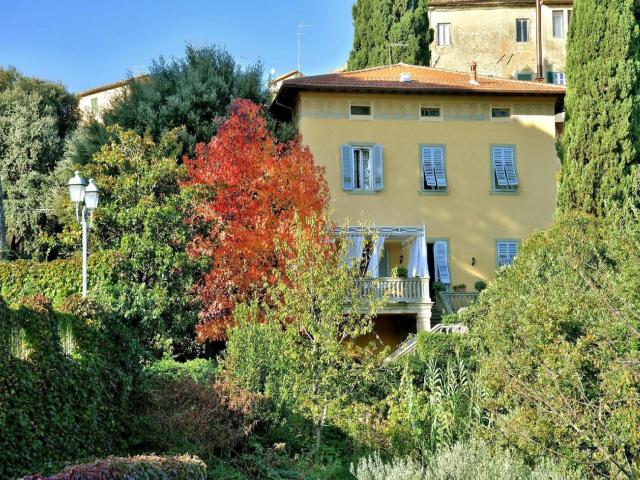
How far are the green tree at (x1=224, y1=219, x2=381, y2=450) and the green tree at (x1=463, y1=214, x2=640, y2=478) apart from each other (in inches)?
88.5

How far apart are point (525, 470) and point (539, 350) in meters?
2.15

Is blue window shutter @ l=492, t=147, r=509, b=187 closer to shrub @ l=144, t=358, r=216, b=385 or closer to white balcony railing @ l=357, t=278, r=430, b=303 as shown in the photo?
white balcony railing @ l=357, t=278, r=430, b=303

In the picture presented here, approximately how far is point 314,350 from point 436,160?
16772 mm

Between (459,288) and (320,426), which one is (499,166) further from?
(320,426)

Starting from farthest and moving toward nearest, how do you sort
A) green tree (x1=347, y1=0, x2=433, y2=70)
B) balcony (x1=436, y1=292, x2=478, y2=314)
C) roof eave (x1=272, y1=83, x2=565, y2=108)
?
green tree (x1=347, y1=0, x2=433, y2=70) < roof eave (x1=272, y1=83, x2=565, y2=108) < balcony (x1=436, y1=292, x2=478, y2=314)

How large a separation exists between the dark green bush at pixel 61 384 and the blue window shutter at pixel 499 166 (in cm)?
1944

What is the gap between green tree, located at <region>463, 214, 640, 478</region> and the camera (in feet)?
32.6

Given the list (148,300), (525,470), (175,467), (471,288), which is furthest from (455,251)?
(175,467)

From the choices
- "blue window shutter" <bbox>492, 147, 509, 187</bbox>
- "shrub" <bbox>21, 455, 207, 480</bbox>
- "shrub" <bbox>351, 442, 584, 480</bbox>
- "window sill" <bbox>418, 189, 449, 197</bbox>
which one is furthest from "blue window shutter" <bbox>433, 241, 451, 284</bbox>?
"shrub" <bbox>21, 455, 207, 480</bbox>

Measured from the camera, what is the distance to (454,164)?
30.2 metres

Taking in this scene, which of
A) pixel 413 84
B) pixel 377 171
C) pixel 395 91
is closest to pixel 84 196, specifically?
pixel 377 171

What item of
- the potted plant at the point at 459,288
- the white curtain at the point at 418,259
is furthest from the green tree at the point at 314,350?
the potted plant at the point at 459,288

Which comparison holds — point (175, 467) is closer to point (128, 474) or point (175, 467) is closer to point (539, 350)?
point (128, 474)

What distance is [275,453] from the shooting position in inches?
531
